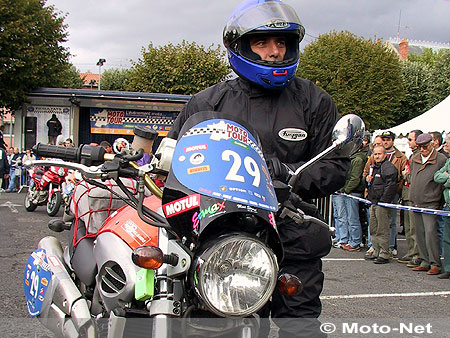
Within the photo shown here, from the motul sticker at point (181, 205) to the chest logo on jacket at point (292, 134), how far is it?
2.85 feet

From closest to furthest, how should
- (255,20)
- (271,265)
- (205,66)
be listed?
(271,265) < (255,20) < (205,66)

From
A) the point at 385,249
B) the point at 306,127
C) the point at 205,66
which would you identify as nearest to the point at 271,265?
the point at 306,127

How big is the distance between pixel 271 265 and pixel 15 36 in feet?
75.1

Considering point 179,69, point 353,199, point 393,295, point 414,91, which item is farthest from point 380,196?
point 414,91

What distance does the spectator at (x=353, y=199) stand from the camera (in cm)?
870

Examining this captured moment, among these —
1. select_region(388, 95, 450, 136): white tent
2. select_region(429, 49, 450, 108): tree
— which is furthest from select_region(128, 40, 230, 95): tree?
select_region(388, 95, 450, 136): white tent

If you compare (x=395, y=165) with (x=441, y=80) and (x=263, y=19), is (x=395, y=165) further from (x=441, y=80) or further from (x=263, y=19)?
(x=441, y=80)

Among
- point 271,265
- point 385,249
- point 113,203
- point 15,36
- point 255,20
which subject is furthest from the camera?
point 15,36

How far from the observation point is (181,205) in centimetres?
178

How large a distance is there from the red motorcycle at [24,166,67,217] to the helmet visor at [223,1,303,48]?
9030 mm

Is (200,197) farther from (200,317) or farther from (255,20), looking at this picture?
(255,20)

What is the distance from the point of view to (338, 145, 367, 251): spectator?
8703 mm

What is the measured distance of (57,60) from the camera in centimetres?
2436

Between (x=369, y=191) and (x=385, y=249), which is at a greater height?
(x=369, y=191)
